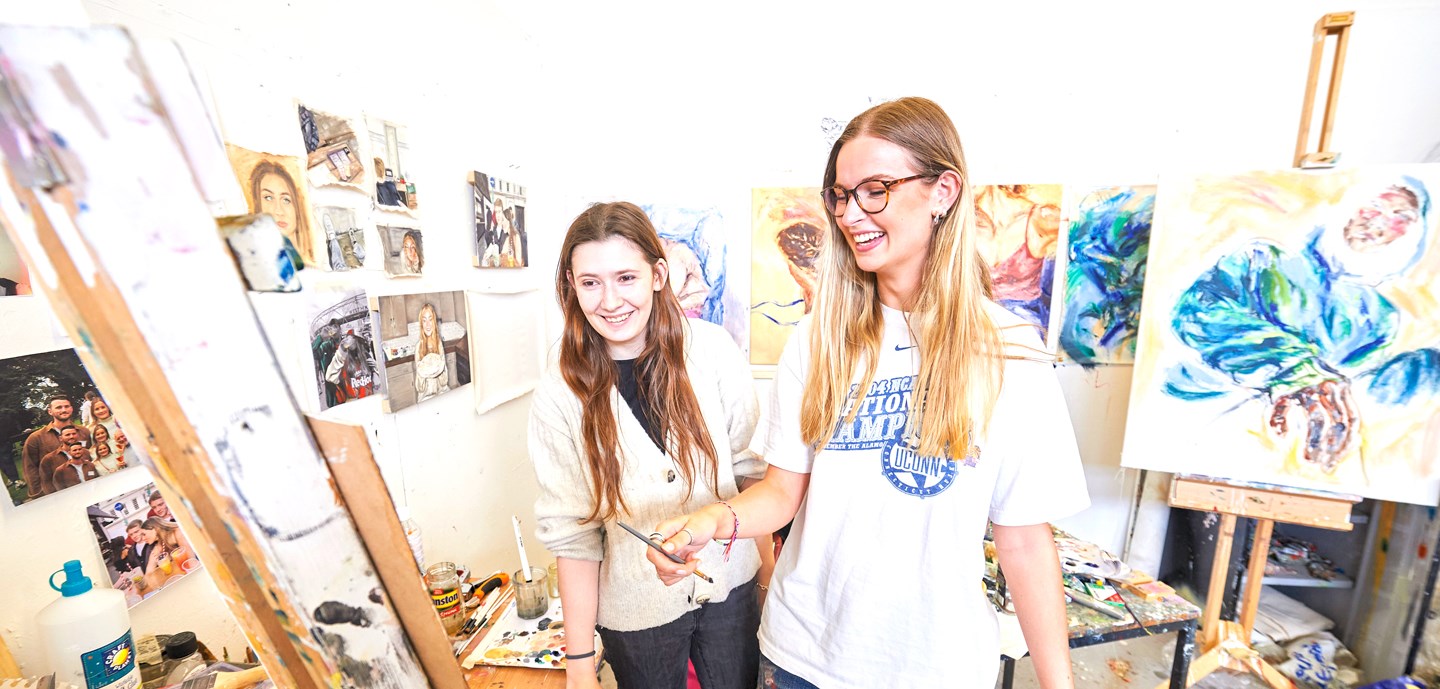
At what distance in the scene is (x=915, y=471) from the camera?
778mm

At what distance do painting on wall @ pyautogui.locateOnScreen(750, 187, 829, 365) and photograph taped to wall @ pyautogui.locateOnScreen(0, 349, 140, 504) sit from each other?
173 centimetres

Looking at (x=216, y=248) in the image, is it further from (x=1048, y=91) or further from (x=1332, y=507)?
(x=1332, y=507)

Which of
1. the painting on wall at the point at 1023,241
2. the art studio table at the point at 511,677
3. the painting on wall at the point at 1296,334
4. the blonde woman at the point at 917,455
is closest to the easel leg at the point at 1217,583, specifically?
the painting on wall at the point at 1296,334

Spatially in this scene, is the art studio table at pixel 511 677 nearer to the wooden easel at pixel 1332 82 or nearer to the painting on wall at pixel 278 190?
the painting on wall at pixel 278 190

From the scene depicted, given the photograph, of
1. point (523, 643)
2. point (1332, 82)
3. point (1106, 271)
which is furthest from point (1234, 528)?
point (523, 643)

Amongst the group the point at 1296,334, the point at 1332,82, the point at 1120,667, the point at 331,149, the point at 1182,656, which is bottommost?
the point at 1120,667

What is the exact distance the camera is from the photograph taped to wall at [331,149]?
3.42 ft

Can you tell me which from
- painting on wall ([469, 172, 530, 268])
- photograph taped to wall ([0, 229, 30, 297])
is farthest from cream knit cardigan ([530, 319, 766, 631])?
painting on wall ([469, 172, 530, 268])

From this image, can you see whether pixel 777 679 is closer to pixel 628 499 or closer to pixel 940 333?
pixel 628 499

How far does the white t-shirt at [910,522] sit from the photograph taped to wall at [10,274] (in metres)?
1.11

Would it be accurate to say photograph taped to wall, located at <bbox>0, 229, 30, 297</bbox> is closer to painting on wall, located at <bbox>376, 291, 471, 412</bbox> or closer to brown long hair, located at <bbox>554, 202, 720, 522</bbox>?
painting on wall, located at <bbox>376, 291, 471, 412</bbox>

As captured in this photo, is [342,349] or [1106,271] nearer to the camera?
[342,349]

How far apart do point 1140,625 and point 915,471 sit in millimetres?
1084

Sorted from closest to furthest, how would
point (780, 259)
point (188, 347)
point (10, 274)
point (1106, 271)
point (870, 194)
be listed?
point (188, 347), point (10, 274), point (870, 194), point (1106, 271), point (780, 259)
